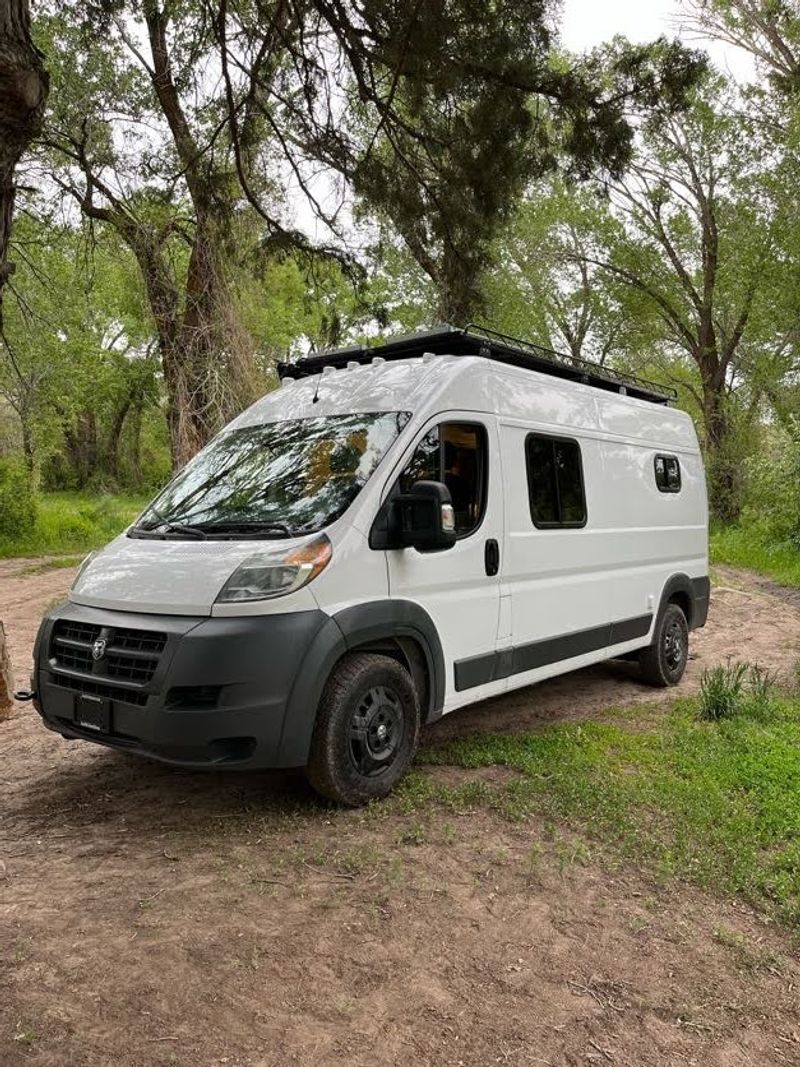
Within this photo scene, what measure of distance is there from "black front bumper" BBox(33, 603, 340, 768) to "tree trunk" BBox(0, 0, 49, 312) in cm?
194

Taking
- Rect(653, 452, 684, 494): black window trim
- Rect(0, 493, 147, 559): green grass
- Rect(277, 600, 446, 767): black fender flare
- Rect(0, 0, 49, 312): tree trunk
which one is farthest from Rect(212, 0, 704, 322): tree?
Rect(0, 493, 147, 559): green grass

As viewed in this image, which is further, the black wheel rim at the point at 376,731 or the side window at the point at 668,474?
the side window at the point at 668,474

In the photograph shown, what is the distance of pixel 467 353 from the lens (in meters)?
5.46

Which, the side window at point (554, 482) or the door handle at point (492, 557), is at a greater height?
the side window at point (554, 482)

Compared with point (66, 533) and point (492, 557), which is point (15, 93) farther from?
point (66, 533)

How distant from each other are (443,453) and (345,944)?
2794 millimetres

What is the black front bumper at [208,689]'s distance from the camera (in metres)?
3.75

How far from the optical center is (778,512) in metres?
16.7

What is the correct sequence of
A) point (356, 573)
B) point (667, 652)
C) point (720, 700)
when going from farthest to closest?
point (667, 652) < point (720, 700) < point (356, 573)

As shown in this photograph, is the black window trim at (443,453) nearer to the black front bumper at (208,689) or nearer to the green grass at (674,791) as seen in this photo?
the black front bumper at (208,689)

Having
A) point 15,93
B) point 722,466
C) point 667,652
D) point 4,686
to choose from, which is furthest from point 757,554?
point 15,93

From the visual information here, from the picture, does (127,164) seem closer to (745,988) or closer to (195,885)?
(195,885)

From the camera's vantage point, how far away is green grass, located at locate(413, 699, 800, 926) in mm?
3742

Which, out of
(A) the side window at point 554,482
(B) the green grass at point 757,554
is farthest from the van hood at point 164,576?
(B) the green grass at point 757,554
